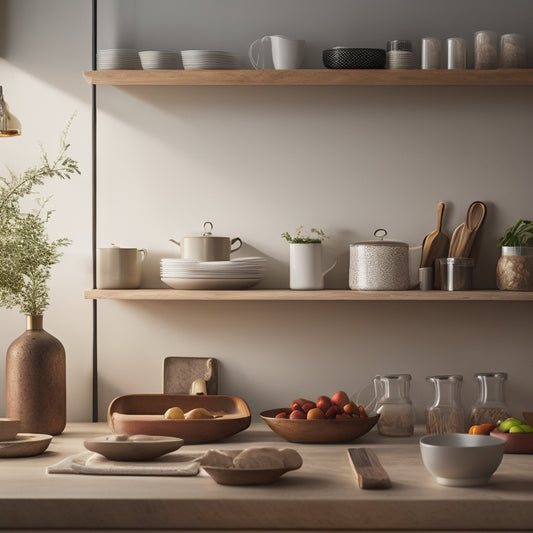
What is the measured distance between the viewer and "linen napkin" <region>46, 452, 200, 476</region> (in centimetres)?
189

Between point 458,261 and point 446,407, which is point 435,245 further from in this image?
point 446,407

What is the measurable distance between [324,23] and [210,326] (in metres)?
1.00

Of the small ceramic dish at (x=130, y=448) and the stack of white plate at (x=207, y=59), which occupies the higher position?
the stack of white plate at (x=207, y=59)

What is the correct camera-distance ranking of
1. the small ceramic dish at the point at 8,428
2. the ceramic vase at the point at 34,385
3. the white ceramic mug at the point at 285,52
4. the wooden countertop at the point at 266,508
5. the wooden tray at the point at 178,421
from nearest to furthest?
the wooden countertop at the point at 266,508, the small ceramic dish at the point at 8,428, the wooden tray at the point at 178,421, the ceramic vase at the point at 34,385, the white ceramic mug at the point at 285,52

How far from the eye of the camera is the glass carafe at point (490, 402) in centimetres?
239

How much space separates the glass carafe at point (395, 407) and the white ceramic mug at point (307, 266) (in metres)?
0.33

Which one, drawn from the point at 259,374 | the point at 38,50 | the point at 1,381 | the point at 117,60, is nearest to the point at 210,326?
the point at 259,374

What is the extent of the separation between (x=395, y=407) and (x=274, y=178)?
0.78 m

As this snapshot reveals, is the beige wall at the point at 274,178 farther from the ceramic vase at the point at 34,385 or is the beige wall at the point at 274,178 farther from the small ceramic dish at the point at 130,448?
the small ceramic dish at the point at 130,448

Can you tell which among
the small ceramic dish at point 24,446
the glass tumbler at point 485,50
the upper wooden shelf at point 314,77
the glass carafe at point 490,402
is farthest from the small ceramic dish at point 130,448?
the glass tumbler at point 485,50

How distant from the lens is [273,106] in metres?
2.61

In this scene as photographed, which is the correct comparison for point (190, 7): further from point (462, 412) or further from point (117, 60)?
point (462, 412)

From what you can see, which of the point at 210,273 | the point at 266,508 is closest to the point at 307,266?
the point at 210,273

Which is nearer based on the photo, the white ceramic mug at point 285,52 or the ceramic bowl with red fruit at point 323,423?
the ceramic bowl with red fruit at point 323,423
